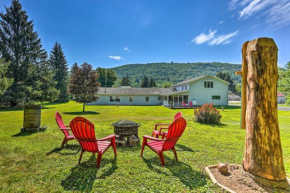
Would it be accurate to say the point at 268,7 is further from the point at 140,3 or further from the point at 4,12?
the point at 4,12

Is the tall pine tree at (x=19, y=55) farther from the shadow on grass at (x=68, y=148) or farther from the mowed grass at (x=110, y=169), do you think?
the shadow on grass at (x=68, y=148)

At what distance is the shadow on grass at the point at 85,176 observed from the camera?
102 inches

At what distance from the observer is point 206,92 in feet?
83.7

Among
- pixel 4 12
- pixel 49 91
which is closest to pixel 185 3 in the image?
pixel 49 91

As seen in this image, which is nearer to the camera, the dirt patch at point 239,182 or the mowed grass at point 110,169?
the dirt patch at point 239,182

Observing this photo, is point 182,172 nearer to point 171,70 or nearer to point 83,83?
point 83,83

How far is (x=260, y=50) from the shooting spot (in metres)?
2.49

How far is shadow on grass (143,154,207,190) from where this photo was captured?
272 cm

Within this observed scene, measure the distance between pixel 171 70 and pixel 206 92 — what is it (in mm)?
74613

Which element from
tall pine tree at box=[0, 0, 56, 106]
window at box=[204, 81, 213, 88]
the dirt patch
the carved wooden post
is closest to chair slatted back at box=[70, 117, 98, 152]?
the dirt patch

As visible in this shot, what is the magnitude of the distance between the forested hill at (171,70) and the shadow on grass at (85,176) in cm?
8442

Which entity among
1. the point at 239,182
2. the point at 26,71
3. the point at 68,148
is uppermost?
the point at 26,71

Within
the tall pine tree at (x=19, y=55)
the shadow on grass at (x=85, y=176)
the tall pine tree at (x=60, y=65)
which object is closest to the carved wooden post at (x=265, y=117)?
the shadow on grass at (x=85, y=176)

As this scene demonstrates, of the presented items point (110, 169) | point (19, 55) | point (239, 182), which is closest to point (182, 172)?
point (239, 182)
